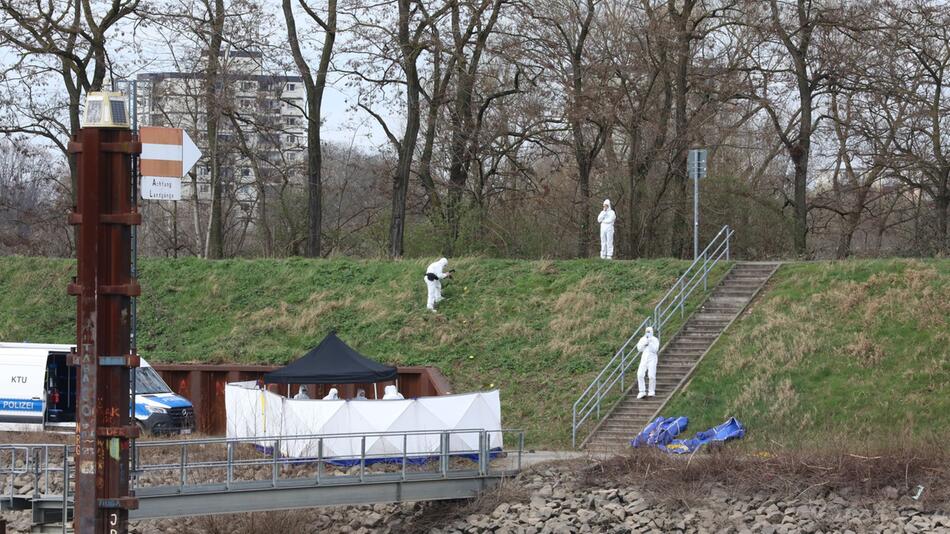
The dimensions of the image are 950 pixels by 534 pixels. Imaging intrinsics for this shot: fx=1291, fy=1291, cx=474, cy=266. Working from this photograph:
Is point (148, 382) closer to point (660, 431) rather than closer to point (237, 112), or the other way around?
point (660, 431)

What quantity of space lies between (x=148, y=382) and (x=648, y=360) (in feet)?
36.1

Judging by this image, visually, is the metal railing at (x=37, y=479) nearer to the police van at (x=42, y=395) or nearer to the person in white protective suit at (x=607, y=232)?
the police van at (x=42, y=395)

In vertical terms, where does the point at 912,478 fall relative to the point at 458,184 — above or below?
below

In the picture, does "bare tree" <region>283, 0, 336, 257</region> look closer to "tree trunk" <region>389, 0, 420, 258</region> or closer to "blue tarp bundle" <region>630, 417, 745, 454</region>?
"tree trunk" <region>389, 0, 420, 258</region>

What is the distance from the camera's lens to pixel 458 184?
46.6 meters

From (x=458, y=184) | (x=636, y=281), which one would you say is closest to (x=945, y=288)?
(x=636, y=281)

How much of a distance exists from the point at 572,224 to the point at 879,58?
469 inches

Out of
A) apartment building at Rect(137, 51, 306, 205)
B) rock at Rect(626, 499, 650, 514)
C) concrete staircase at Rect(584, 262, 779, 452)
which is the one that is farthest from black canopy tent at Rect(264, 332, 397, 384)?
apartment building at Rect(137, 51, 306, 205)

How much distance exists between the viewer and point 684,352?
30047mm

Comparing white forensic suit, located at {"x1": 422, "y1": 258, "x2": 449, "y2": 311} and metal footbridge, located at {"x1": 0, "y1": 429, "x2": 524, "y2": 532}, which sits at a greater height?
white forensic suit, located at {"x1": 422, "y1": 258, "x2": 449, "y2": 311}

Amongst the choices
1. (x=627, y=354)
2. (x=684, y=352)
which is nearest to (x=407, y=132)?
(x=627, y=354)

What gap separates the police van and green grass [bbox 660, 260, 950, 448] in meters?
10.6

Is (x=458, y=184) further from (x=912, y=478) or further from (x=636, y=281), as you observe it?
(x=912, y=478)

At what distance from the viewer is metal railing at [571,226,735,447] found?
1113 inches
